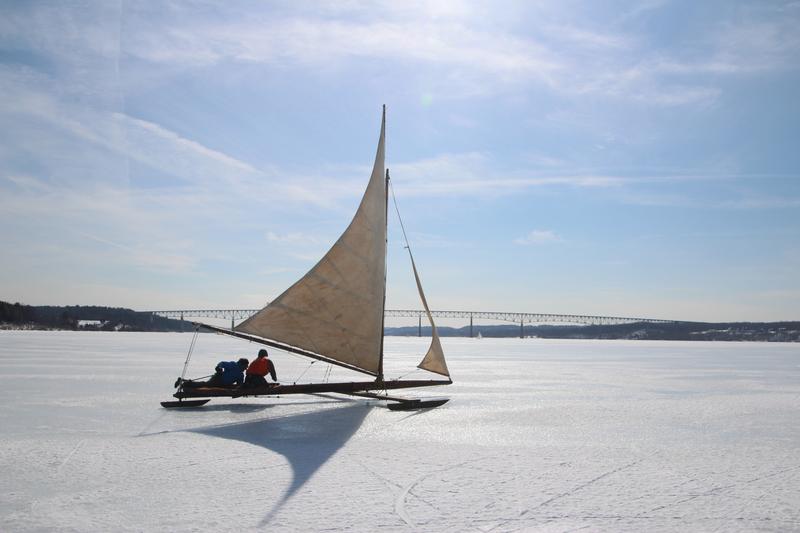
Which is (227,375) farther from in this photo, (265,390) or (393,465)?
(393,465)

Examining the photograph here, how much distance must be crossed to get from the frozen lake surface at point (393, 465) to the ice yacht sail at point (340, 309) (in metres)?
1.44

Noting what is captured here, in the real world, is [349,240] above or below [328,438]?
above

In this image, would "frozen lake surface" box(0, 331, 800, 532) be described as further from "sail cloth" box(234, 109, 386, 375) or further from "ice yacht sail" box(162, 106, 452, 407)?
"sail cloth" box(234, 109, 386, 375)

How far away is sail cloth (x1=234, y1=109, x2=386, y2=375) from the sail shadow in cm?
193

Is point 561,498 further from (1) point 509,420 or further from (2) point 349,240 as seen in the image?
(2) point 349,240

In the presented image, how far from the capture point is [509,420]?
16.0 metres

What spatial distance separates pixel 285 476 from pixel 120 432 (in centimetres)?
528

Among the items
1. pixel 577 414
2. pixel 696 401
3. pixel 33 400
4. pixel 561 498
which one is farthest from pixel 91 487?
pixel 696 401

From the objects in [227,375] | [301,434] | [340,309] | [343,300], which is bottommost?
[301,434]

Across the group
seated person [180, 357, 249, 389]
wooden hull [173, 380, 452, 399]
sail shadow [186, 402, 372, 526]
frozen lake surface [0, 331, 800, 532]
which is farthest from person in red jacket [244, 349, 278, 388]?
sail shadow [186, 402, 372, 526]

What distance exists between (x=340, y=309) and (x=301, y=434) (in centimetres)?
451

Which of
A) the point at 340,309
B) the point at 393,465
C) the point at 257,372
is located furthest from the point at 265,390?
the point at 393,465

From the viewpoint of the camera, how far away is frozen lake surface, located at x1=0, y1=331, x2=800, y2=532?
25.7 ft

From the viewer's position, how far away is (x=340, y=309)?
1747cm
